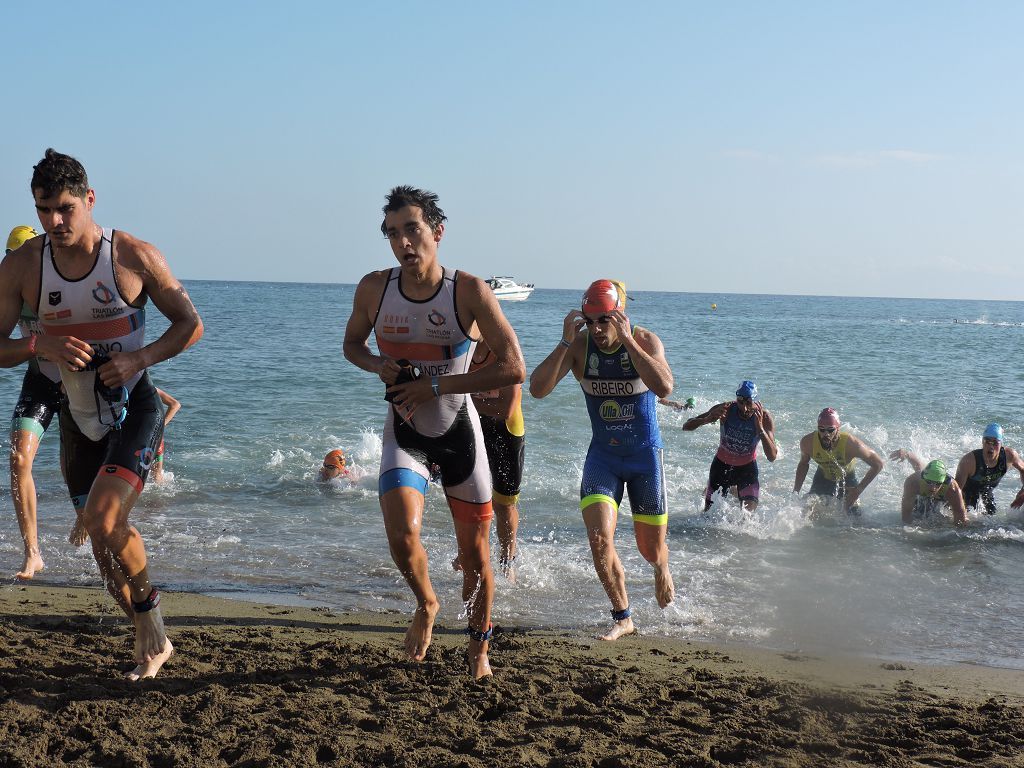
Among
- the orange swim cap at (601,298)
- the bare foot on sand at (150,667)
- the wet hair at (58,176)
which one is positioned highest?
the wet hair at (58,176)

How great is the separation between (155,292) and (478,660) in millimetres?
2261

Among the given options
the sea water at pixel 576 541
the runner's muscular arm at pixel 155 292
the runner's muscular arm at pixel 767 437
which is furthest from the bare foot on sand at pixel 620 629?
the runner's muscular arm at pixel 767 437

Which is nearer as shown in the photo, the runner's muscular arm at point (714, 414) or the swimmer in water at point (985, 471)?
the runner's muscular arm at point (714, 414)

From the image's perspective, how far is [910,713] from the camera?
176 inches

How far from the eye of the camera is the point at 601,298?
5.84 meters

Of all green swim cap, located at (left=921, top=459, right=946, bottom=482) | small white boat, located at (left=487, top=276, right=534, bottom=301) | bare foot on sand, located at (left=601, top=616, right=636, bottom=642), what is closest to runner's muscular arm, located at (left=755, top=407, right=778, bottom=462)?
green swim cap, located at (left=921, top=459, right=946, bottom=482)

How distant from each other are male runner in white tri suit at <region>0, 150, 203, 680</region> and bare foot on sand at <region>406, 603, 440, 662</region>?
1.14 meters

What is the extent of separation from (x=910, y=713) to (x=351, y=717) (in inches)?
98.7

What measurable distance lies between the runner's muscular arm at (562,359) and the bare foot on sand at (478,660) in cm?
167

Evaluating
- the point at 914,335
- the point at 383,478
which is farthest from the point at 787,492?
the point at 914,335

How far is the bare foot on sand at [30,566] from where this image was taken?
6.53 m

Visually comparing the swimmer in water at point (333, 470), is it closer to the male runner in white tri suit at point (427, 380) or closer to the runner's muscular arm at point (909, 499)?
the runner's muscular arm at point (909, 499)

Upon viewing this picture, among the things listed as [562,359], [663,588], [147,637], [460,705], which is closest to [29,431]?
[147,637]

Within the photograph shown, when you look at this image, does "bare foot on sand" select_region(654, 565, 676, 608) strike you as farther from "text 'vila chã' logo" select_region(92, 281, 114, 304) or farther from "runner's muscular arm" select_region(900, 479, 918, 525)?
"runner's muscular arm" select_region(900, 479, 918, 525)
